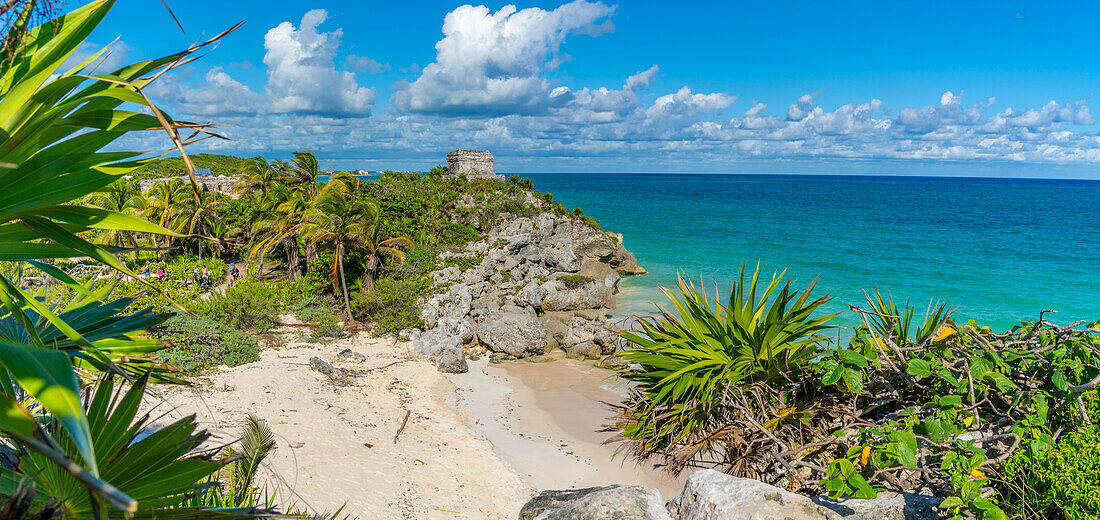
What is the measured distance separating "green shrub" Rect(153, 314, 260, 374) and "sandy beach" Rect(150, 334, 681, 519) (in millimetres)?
417

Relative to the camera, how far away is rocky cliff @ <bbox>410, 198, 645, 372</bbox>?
17312mm

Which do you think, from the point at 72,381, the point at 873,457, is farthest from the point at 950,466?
the point at 72,381

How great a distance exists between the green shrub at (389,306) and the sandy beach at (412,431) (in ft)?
6.25

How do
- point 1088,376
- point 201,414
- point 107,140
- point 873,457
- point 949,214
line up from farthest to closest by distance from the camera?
point 949,214 → point 201,414 → point 873,457 → point 1088,376 → point 107,140

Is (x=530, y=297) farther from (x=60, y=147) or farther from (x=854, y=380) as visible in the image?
(x=60, y=147)

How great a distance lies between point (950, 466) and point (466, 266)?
19.1 m

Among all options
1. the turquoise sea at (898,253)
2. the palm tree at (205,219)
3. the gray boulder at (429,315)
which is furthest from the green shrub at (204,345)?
the turquoise sea at (898,253)

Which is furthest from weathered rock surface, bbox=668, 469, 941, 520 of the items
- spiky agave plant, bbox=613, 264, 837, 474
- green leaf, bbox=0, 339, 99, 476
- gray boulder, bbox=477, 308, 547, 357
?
gray boulder, bbox=477, 308, 547, 357

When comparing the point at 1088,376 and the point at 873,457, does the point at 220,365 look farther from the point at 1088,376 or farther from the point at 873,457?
the point at 1088,376

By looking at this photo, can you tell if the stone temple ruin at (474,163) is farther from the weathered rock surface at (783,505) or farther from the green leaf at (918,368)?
the green leaf at (918,368)

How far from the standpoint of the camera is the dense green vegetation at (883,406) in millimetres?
3098

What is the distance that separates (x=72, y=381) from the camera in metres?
1.16

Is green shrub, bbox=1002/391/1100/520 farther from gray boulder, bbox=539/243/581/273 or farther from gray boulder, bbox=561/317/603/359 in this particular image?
gray boulder, bbox=539/243/581/273

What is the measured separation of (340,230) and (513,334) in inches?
281
